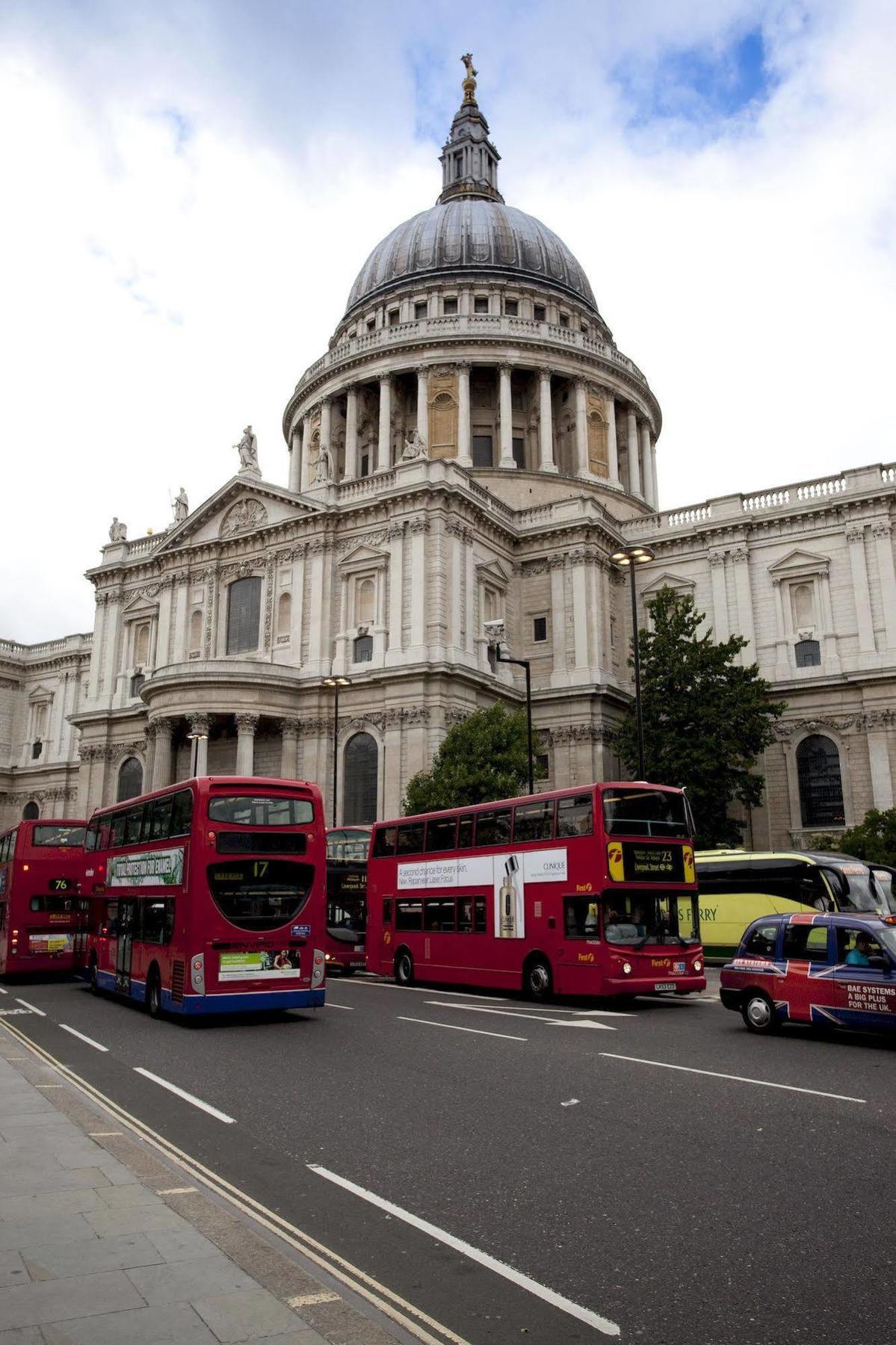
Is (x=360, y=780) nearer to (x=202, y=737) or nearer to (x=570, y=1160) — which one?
(x=202, y=737)

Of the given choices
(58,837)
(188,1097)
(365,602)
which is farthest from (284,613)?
(188,1097)

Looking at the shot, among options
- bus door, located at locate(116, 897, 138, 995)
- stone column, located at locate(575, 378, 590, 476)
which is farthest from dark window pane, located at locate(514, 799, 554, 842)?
stone column, located at locate(575, 378, 590, 476)

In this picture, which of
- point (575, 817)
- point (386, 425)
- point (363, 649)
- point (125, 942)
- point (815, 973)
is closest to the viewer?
point (815, 973)

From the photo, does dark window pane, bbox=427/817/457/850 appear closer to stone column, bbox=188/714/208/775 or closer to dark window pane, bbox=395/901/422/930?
dark window pane, bbox=395/901/422/930

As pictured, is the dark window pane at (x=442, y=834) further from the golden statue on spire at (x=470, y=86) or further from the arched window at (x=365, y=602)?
the golden statue on spire at (x=470, y=86)

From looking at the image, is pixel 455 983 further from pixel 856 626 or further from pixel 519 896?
pixel 856 626

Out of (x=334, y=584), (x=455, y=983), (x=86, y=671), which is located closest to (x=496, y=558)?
(x=334, y=584)

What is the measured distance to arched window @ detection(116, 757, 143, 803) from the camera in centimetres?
5316

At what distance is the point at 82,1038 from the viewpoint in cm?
1598

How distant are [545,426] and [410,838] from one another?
40.0 metres

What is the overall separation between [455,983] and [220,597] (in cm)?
3085

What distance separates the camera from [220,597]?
168ft

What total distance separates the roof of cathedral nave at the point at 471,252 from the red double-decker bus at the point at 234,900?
56840mm

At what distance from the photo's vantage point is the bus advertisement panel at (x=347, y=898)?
30047 mm
